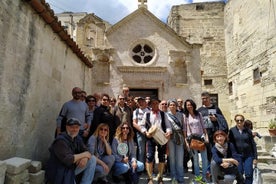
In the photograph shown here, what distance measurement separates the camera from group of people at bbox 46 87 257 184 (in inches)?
153

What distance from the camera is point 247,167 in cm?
416

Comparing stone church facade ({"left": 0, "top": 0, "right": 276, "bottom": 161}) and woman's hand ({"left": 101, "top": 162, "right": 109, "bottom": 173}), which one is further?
woman's hand ({"left": 101, "top": 162, "right": 109, "bottom": 173})

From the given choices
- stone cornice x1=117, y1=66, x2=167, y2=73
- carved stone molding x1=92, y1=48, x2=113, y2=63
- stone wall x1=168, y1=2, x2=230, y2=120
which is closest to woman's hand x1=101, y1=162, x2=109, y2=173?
stone cornice x1=117, y1=66, x2=167, y2=73

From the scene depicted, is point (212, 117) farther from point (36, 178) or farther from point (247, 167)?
point (36, 178)

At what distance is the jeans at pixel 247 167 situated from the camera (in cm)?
414

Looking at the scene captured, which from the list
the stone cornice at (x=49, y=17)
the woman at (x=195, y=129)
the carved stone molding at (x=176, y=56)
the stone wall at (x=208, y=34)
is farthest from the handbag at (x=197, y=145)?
the stone wall at (x=208, y=34)

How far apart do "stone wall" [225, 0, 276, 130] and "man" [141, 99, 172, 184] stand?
8.64 metres

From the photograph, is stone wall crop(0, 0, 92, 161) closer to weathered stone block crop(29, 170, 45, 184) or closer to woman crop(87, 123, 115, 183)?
weathered stone block crop(29, 170, 45, 184)

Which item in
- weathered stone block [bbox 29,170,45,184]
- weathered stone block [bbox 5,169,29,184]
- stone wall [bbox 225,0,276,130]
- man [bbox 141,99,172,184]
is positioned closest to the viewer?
weathered stone block [bbox 5,169,29,184]

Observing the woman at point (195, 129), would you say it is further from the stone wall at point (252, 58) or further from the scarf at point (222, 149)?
the stone wall at point (252, 58)

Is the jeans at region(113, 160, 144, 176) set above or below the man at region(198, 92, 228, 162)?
below

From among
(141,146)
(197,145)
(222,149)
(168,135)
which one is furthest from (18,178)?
(222,149)

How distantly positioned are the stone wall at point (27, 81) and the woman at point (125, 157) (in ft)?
4.94

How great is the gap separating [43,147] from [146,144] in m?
2.07
